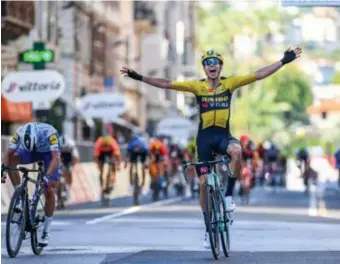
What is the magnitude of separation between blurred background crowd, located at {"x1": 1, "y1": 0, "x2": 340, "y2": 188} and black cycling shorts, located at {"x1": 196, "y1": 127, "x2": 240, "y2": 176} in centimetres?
1031

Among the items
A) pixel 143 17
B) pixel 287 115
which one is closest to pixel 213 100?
pixel 143 17

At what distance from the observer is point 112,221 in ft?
79.8

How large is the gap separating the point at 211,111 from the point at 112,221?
859 cm

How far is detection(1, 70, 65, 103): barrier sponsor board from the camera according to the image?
103ft

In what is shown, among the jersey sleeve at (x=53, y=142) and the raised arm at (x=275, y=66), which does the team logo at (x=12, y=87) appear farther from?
the raised arm at (x=275, y=66)

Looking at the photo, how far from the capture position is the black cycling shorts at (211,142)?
15.9m

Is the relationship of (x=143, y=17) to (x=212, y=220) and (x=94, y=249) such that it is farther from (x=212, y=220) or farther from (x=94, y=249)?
Answer: (x=212, y=220)

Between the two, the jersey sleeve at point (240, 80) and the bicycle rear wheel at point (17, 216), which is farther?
the jersey sleeve at point (240, 80)

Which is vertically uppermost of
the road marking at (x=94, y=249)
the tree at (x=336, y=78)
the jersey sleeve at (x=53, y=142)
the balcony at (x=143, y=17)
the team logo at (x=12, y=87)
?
the balcony at (x=143, y=17)

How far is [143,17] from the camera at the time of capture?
260ft

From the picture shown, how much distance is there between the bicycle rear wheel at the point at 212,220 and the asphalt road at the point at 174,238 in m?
0.14

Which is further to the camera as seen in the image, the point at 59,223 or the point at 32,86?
the point at 32,86

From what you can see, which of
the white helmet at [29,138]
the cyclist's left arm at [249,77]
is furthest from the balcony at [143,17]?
the cyclist's left arm at [249,77]

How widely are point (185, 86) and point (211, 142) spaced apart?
0.60 m
